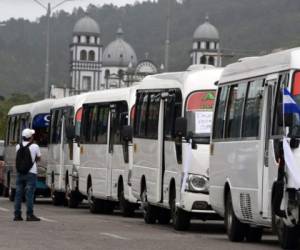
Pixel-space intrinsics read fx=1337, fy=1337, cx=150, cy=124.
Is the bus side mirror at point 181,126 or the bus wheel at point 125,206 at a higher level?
the bus side mirror at point 181,126

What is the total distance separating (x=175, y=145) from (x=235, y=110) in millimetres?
3120

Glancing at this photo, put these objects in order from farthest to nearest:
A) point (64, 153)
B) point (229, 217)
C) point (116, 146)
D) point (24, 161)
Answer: point (64, 153) < point (116, 146) < point (24, 161) < point (229, 217)

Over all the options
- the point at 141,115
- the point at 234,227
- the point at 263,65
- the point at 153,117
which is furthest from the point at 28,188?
the point at 263,65

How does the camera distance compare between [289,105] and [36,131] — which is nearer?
[289,105]

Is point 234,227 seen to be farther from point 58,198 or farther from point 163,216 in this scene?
point 58,198

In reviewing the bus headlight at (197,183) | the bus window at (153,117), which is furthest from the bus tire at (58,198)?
the bus headlight at (197,183)

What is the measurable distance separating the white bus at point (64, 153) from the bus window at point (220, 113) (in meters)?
12.5

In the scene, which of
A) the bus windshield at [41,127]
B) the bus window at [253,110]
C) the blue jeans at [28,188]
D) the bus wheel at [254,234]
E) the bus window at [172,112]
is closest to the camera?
the bus window at [253,110]

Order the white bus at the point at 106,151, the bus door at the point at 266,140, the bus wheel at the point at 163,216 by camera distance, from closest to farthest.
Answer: the bus door at the point at 266,140 < the bus wheel at the point at 163,216 < the white bus at the point at 106,151

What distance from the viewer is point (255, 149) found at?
1814 cm

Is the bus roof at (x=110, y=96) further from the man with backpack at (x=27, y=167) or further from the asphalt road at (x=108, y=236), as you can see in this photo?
the man with backpack at (x=27, y=167)

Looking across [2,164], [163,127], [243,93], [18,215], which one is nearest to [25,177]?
[18,215]

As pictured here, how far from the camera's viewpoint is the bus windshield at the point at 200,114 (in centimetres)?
2206

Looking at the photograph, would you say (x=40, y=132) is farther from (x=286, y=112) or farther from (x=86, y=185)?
(x=286, y=112)
